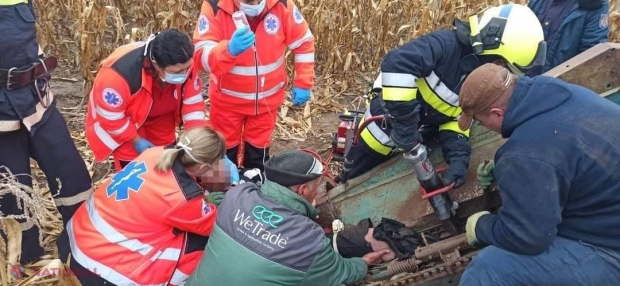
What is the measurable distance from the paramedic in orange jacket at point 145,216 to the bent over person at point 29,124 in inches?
12.7

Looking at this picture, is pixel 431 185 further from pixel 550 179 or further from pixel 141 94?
pixel 141 94

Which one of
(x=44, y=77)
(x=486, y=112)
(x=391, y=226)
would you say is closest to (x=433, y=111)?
(x=391, y=226)

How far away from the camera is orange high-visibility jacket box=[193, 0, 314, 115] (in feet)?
13.9

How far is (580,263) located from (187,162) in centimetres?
206

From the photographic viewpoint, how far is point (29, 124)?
12.3 ft

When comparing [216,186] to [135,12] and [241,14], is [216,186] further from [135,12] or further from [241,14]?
[135,12]

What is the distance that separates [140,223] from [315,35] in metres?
4.29

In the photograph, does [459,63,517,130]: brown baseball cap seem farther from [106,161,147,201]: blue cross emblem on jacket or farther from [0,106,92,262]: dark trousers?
[0,106,92,262]: dark trousers

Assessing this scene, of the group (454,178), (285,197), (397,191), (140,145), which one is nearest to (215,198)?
(140,145)

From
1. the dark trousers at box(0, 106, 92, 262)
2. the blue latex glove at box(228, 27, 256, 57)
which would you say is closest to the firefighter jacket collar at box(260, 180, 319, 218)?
the blue latex glove at box(228, 27, 256, 57)

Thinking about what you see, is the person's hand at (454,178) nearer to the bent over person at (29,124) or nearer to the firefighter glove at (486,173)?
the firefighter glove at (486,173)

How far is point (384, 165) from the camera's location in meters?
4.13

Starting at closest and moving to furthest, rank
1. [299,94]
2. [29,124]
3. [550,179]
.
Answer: [550,179]
[29,124]
[299,94]

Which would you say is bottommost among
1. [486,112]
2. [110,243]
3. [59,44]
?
[59,44]
